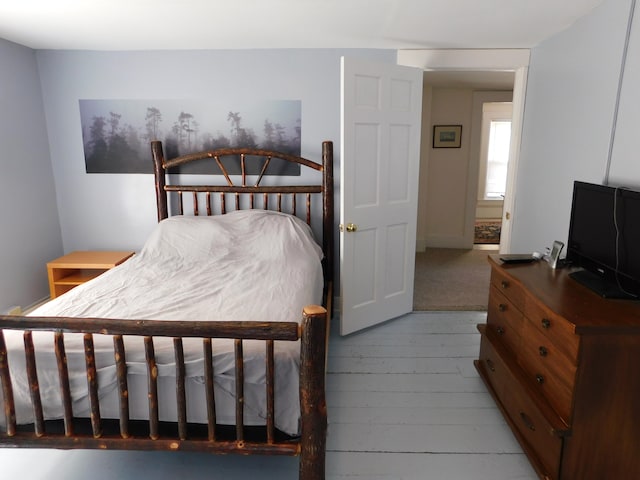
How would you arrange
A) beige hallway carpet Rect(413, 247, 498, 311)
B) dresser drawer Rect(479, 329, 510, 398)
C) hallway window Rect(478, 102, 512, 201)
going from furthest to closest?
hallway window Rect(478, 102, 512, 201) → beige hallway carpet Rect(413, 247, 498, 311) → dresser drawer Rect(479, 329, 510, 398)

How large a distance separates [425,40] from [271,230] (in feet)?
5.79

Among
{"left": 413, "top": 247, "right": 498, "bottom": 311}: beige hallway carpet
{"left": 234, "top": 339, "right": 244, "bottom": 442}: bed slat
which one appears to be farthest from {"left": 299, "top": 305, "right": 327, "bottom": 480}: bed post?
Answer: {"left": 413, "top": 247, "right": 498, "bottom": 311}: beige hallway carpet

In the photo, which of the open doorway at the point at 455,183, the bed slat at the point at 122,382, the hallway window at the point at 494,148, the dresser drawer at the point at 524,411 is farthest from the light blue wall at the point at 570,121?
the hallway window at the point at 494,148

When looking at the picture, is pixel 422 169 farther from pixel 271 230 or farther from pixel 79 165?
pixel 79 165

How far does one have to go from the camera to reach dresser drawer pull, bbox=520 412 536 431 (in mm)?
A: 1829

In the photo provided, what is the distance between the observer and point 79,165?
3508mm

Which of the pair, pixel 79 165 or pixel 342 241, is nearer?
pixel 342 241

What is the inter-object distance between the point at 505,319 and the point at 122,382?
6.12 ft

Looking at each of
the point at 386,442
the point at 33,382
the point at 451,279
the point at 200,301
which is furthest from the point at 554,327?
the point at 451,279

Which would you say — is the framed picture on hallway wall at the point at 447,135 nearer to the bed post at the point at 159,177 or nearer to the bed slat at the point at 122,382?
the bed post at the point at 159,177

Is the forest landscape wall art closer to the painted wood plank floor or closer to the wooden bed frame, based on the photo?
the painted wood plank floor

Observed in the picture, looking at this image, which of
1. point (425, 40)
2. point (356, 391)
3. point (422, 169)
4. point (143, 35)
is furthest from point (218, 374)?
point (422, 169)

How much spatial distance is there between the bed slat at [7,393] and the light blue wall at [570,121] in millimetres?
2758

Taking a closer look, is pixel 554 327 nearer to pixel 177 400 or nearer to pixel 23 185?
pixel 177 400
